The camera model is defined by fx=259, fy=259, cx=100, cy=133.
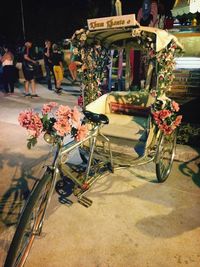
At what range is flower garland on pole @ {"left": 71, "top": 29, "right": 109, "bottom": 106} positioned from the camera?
5.05 m

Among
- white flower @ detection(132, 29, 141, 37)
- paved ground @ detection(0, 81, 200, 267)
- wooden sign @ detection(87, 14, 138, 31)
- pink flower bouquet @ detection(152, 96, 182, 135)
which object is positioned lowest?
paved ground @ detection(0, 81, 200, 267)

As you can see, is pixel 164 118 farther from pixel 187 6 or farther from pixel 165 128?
pixel 187 6

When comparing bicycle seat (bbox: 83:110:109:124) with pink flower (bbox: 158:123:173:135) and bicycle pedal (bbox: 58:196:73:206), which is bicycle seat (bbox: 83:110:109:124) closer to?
pink flower (bbox: 158:123:173:135)

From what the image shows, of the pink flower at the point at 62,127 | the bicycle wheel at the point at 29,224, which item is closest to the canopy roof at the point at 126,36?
the pink flower at the point at 62,127

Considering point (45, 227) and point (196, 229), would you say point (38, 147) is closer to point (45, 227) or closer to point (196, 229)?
point (45, 227)

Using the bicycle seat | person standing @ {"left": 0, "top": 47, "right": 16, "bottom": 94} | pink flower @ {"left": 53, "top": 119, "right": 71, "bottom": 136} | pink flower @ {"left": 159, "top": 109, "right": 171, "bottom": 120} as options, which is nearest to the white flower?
pink flower @ {"left": 159, "top": 109, "right": 171, "bottom": 120}

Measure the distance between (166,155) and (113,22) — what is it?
114 inches

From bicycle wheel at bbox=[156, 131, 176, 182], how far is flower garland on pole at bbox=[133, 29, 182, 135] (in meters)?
0.25

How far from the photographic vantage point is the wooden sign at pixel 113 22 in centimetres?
385

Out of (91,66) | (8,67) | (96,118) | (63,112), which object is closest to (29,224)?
(63,112)

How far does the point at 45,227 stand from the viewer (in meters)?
3.61

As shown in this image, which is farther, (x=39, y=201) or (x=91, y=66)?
(x=91, y=66)

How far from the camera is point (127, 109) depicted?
647 centimetres

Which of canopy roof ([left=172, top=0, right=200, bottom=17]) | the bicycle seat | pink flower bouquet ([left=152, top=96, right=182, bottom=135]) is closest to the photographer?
the bicycle seat
